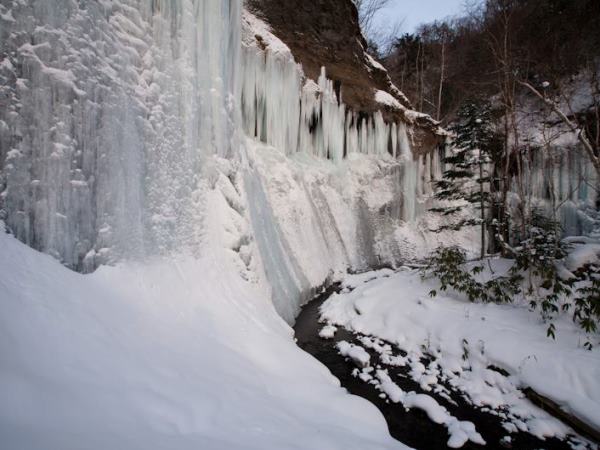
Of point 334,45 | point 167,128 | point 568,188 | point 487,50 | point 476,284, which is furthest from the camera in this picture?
point 487,50

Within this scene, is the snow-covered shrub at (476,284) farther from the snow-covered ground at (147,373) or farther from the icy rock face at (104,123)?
the icy rock face at (104,123)

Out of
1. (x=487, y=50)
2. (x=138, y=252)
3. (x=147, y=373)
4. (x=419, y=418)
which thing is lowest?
(x=419, y=418)

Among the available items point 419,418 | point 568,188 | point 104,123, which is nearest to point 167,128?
point 104,123

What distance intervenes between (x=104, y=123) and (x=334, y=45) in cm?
878

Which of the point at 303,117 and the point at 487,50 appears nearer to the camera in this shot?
the point at 303,117

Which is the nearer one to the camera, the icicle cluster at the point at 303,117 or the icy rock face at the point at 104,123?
the icy rock face at the point at 104,123

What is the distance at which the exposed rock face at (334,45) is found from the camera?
8.24 metres

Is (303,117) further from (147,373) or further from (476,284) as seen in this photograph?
(147,373)

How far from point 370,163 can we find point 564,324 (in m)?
9.01

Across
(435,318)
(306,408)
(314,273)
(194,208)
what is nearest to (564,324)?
(435,318)

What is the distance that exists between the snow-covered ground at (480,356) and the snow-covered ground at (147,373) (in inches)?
80.5

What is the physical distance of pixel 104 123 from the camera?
2879 millimetres

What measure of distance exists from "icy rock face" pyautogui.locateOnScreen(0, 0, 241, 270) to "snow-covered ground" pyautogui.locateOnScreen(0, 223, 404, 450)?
1.11 ft

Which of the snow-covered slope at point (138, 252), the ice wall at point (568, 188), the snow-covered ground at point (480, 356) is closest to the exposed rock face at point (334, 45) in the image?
the snow-covered slope at point (138, 252)
